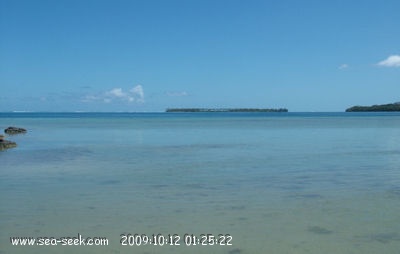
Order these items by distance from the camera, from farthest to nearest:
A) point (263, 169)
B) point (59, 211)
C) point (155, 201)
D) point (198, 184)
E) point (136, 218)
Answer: point (263, 169), point (198, 184), point (155, 201), point (59, 211), point (136, 218)

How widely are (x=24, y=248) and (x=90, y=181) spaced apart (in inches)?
214

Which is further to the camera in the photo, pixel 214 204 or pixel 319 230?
pixel 214 204

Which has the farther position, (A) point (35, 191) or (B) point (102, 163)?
(B) point (102, 163)

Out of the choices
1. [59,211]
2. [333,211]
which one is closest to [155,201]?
[59,211]

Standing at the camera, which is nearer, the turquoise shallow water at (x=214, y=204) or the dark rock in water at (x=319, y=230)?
the turquoise shallow water at (x=214, y=204)

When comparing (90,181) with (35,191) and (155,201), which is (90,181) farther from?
(155,201)

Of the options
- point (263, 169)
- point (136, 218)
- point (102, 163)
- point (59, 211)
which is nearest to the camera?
point (136, 218)

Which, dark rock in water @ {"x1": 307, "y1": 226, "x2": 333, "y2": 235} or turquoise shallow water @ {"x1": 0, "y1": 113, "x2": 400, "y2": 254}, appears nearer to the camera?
turquoise shallow water @ {"x1": 0, "y1": 113, "x2": 400, "y2": 254}

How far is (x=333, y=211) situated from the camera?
8.51 metres

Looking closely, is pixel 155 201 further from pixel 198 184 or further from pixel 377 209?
pixel 377 209

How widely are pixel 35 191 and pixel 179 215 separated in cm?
427

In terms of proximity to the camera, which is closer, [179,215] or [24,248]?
[24,248]

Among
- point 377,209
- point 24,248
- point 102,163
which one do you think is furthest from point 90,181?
point 377,209

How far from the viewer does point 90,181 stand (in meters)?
12.1
